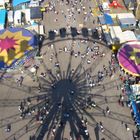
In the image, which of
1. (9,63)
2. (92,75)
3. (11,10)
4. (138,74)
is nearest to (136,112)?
(138,74)

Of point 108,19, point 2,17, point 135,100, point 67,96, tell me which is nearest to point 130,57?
point 135,100

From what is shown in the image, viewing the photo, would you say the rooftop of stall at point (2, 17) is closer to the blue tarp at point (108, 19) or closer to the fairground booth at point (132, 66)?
the blue tarp at point (108, 19)

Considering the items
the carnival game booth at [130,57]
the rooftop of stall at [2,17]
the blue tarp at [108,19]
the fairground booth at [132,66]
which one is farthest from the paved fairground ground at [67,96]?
the rooftop of stall at [2,17]

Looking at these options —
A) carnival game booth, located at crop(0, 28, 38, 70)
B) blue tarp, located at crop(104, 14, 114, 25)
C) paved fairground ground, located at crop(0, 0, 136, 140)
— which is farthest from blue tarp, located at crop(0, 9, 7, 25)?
blue tarp, located at crop(104, 14, 114, 25)

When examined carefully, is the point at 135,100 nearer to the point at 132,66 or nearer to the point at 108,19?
the point at 132,66

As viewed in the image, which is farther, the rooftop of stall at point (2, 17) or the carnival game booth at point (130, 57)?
the rooftop of stall at point (2, 17)

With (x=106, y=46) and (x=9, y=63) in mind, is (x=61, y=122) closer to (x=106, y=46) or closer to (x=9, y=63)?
(x=9, y=63)
